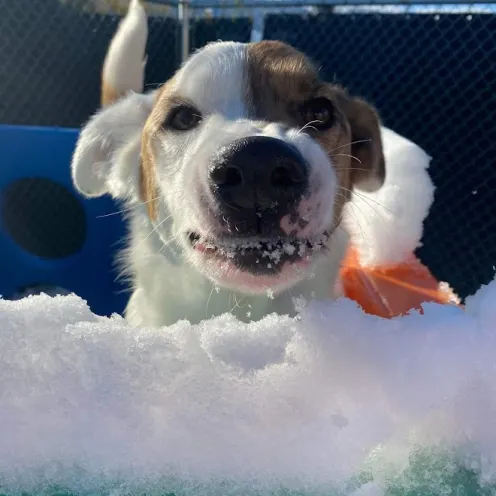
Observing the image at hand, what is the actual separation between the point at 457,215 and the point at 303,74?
1766 millimetres

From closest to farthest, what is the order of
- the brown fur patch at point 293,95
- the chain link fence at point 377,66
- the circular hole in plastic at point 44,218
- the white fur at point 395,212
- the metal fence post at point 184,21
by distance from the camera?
the brown fur patch at point 293,95, the white fur at point 395,212, the circular hole in plastic at point 44,218, the chain link fence at point 377,66, the metal fence post at point 184,21

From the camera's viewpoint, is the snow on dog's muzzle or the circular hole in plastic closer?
the snow on dog's muzzle

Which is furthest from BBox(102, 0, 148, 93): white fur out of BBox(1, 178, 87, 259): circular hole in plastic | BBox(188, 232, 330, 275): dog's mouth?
BBox(188, 232, 330, 275): dog's mouth

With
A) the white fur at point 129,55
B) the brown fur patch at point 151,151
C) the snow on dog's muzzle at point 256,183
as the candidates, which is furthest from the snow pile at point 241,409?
the white fur at point 129,55

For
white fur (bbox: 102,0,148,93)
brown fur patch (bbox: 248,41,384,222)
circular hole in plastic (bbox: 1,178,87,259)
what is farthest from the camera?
circular hole in plastic (bbox: 1,178,87,259)

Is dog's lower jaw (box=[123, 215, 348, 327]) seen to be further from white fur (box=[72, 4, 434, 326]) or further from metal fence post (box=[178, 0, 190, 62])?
metal fence post (box=[178, 0, 190, 62])

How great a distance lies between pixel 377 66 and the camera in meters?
3.01

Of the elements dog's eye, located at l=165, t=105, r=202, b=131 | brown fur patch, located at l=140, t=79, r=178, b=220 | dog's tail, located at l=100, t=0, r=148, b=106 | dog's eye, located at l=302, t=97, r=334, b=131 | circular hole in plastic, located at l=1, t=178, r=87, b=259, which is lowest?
circular hole in plastic, located at l=1, t=178, r=87, b=259

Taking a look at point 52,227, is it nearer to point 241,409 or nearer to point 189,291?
point 189,291

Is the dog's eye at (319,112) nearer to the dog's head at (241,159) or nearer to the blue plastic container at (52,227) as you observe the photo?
the dog's head at (241,159)

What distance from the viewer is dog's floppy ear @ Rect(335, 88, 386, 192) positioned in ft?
5.11

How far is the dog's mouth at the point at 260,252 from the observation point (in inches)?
36.1

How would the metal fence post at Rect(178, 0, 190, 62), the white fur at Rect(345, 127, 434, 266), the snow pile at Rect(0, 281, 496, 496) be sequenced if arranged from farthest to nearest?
the metal fence post at Rect(178, 0, 190, 62), the white fur at Rect(345, 127, 434, 266), the snow pile at Rect(0, 281, 496, 496)

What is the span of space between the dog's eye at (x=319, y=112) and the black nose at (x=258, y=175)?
1.36ft
